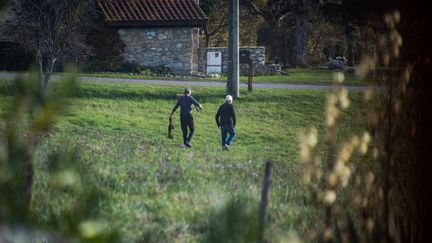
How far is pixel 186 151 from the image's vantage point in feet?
5.76

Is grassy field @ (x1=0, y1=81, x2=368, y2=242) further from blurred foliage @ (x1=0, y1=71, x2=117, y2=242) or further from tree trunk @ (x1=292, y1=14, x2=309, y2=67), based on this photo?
blurred foliage @ (x1=0, y1=71, x2=117, y2=242)

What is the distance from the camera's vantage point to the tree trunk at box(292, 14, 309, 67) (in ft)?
4.54

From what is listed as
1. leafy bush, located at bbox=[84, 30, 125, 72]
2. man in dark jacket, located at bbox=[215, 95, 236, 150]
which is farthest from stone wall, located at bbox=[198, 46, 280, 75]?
leafy bush, located at bbox=[84, 30, 125, 72]

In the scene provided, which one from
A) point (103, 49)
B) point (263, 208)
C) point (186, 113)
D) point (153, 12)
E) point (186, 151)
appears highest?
point (153, 12)

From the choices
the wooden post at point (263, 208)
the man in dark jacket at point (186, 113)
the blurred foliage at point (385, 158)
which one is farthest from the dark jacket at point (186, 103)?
the wooden post at point (263, 208)

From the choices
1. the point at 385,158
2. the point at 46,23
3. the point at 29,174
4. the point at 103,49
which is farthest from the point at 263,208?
the point at 103,49

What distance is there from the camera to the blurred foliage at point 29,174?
213 millimetres

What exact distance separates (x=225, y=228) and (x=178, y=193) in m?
0.88

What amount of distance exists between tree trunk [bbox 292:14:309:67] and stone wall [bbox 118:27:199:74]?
34cm

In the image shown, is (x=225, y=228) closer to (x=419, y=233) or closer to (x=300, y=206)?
(x=419, y=233)

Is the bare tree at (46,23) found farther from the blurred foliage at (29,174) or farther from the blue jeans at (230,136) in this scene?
the blue jeans at (230,136)

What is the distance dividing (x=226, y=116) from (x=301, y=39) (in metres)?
0.39

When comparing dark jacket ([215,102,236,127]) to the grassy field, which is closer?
the grassy field

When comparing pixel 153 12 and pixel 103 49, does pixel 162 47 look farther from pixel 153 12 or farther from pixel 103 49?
pixel 103 49
